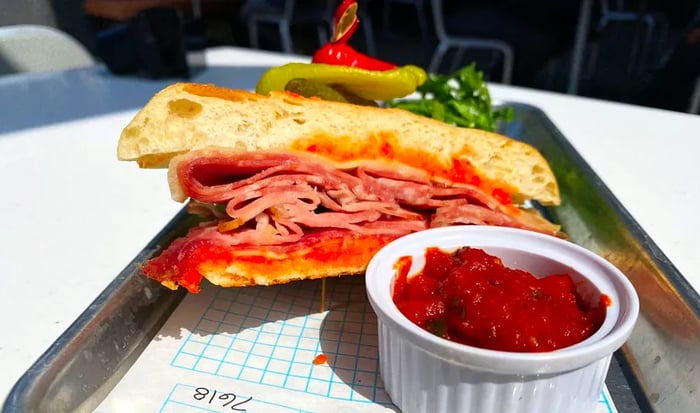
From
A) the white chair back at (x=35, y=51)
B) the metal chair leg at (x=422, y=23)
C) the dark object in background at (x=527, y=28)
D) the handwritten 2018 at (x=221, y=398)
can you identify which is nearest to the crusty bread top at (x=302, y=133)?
the handwritten 2018 at (x=221, y=398)

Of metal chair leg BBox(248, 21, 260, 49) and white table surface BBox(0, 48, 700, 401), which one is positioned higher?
white table surface BBox(0, 48, 700, 401)

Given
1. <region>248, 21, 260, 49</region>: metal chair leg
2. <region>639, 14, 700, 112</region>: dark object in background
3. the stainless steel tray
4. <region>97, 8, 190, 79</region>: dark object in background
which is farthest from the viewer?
<region>248, 21, 260, 49</region>: metal chair leg

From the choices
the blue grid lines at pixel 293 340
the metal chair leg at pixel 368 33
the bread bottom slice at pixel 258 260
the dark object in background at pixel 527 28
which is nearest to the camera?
the blue grid lines at pixel 293 340

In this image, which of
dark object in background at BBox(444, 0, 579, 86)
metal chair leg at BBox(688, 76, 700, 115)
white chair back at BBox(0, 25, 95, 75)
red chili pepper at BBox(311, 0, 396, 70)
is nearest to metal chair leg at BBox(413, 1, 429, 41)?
dark object in background at BBox(444, 0, 579, 86)

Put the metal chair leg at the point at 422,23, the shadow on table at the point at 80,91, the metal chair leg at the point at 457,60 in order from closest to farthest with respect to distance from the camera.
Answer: the shadow on table at the point at 80,91 < the metal chair leg at the point at 457,60 < the metal chair leg at the point at 422,23

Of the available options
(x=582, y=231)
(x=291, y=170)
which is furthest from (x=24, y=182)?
(x=582, y=231)

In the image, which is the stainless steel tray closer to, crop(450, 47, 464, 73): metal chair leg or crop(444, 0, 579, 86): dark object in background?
crop(444, 0, 579, 86): dark object in background

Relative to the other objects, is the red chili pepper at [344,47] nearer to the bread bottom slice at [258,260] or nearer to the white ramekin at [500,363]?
the bread bottom slice at [258,260]
